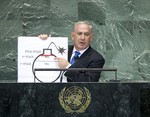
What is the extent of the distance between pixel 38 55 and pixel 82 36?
591 mm

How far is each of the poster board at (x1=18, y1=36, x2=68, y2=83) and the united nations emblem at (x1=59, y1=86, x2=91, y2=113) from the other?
3.36 ft

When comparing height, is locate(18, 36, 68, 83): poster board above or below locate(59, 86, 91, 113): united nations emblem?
above

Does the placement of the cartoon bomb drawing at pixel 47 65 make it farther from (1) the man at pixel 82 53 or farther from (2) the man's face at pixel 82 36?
(2) the man's face at pixel 82 36

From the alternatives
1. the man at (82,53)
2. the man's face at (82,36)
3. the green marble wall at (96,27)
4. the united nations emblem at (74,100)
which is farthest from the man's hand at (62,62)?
the green marble wall at (96,27)

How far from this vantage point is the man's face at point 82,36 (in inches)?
222

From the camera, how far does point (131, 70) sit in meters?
7.90

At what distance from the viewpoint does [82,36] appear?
5625 millimetres

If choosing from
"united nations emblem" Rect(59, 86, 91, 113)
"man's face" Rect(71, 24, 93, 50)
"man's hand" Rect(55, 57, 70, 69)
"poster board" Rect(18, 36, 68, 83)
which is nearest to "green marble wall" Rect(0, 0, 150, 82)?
"poster board" Rect(18, 36, 68, 83)

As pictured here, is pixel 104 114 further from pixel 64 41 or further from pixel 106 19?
pixel 106 19

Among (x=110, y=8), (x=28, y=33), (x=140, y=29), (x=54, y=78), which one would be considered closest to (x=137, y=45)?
(x=140, y=29)

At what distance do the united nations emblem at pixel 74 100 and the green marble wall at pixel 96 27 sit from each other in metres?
3.51

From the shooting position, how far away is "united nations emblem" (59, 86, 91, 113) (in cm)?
430

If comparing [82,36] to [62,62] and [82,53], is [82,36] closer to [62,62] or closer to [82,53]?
[82,53]

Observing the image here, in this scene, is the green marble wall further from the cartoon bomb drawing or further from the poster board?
the cartoon bomb drawing
